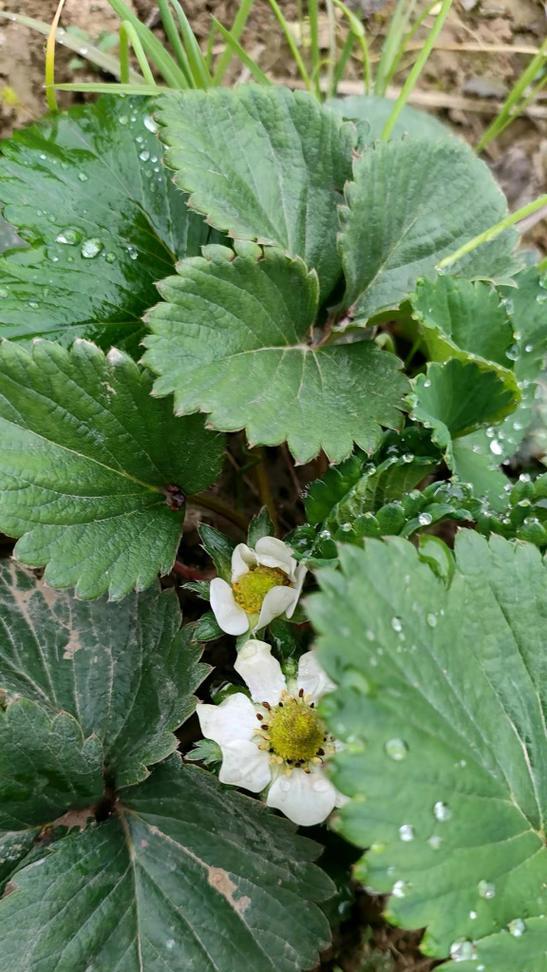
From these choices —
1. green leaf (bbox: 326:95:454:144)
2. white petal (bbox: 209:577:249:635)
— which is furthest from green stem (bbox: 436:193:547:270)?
white petal (bbox: 209:577:249:635)

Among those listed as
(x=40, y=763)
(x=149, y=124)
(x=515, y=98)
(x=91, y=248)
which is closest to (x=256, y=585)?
(x=40, y=763)

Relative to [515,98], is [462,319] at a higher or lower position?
lower

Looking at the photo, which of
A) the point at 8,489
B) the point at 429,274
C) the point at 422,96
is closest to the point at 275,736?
the point at 8,489

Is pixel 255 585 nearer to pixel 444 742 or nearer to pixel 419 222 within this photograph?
pixel 444 742

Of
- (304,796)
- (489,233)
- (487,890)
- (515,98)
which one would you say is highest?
(515,98)

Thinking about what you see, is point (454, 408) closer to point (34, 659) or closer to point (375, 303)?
point (375, 303)

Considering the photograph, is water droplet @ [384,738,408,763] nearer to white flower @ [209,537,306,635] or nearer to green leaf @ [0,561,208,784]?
white flower @ [209,537,306,635]
